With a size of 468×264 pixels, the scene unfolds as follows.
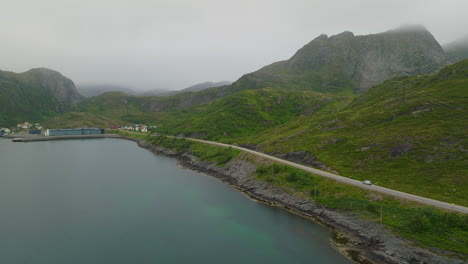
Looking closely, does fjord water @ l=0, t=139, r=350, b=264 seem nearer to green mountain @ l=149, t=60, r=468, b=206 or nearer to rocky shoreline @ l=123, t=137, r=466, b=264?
rocky shoreline @ l=123, t=137, r=466, b=264

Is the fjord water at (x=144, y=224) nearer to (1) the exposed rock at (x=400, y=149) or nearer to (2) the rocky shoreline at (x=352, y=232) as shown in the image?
(2) the rocky shoreline at (x=352, y=232)

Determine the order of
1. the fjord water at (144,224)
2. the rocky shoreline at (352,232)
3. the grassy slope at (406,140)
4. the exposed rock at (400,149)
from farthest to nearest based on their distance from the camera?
the exposed rock at (400,149)
the grassy slope at (406,140)
the fjord water at (144,224)
the rocky shoreline at (352,232)

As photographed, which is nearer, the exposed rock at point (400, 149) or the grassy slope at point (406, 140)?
the grassy slope at point (406, 140)

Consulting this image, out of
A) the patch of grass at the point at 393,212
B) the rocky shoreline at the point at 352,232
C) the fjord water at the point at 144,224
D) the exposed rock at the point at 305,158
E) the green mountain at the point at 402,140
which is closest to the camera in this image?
the rocky shoreline at the point at 352,232

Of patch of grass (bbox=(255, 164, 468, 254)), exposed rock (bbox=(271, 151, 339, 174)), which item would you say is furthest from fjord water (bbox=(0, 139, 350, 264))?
exposed rock (bbox=(271, 151, 339, 174))

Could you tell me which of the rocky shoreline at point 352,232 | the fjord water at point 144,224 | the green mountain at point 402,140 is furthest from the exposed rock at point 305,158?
the fjord water at point 144,224

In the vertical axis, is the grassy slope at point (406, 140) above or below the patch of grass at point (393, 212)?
above

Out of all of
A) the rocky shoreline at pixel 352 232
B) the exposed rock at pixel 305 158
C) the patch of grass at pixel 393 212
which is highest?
the exposed rock at pixel 305 158
